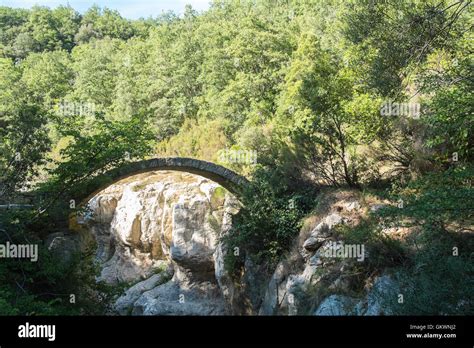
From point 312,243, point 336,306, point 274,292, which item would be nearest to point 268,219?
point 274,292

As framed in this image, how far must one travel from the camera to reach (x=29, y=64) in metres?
35.5

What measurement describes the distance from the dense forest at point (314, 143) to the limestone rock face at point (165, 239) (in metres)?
1.83

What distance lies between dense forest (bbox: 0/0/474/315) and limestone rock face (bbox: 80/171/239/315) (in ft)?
6.01

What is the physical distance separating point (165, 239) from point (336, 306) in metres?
13.6

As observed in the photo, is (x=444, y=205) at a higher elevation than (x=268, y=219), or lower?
higher

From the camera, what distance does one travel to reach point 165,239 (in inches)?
834

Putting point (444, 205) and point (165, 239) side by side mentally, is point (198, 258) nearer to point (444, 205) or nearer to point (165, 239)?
point (165, 239)

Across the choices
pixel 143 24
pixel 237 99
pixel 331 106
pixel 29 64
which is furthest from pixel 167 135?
pixel 143 24

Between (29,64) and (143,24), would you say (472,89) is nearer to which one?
(29,64)

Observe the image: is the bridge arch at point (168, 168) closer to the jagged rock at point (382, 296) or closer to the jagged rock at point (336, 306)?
the jagged rock at point (336, 306)

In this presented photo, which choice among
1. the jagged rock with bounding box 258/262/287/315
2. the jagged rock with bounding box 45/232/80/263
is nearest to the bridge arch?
the jagged rock with bounding box 45/232/80/263

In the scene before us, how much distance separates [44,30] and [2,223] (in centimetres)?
3275

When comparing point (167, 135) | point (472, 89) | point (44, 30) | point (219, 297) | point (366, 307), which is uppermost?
point (44, 30)

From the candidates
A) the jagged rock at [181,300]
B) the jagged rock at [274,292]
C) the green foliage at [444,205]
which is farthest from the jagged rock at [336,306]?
the jagged rock at [181,300]
